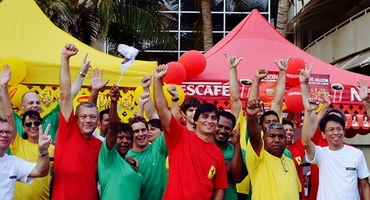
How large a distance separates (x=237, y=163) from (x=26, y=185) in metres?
1.98

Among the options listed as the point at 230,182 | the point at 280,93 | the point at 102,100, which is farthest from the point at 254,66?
the point at 230,182

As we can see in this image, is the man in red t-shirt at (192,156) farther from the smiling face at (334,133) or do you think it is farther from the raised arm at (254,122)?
the smiling face at (334,133)

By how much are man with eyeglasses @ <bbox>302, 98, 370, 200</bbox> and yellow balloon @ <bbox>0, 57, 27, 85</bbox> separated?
4.22 metres

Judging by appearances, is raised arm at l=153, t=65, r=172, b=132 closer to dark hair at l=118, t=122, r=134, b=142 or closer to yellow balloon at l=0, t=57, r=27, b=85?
dark hair at l=118, t=122, r=134, b=142

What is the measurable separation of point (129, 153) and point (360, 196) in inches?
89.2

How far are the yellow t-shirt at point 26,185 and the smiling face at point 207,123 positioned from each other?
1.54m

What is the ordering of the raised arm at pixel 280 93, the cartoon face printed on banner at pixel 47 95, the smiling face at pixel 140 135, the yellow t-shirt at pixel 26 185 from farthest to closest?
the cartoon face printed on banner at pixel 47 95
the raised arm at pixel 280 93
the smiling face at pixel 140 135
the yellow t-shirt at pixel 26 185

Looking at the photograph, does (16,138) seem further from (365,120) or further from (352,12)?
(352,12)

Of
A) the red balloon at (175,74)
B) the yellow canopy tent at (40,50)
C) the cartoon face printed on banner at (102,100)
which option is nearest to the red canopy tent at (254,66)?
the red balloon at (175,74)

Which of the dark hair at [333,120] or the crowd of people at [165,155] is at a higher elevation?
the dark hair at [333,120]

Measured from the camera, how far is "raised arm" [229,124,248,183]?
4.85 metres

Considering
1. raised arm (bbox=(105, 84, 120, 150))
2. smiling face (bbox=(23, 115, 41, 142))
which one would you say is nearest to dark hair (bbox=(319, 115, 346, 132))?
raised arm (bbox=(105, 84, 120, 150))

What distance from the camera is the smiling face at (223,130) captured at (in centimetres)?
500

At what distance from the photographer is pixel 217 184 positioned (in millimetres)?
4648
